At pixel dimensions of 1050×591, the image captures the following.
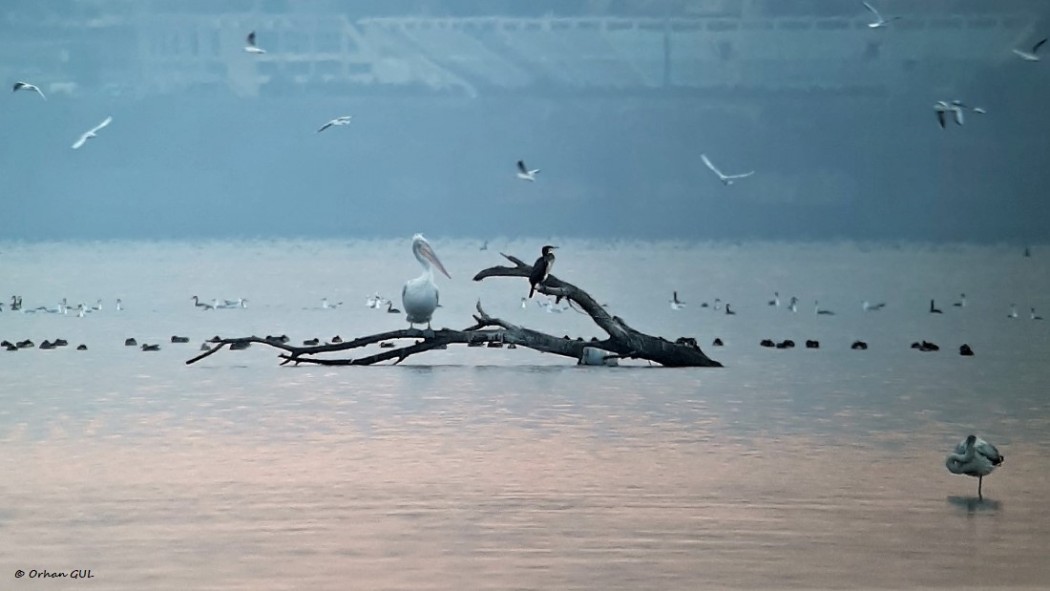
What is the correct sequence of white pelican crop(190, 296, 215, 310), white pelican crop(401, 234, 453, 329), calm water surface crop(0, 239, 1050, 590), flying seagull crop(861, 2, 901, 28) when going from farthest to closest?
flying seagull crop(861, 2, 901, 28) < white pelican crop(190, 296, 215, 310) < white pelican crop(401, 234, 453, 329) < calm water surface crop(0, 239, 1050, 590)

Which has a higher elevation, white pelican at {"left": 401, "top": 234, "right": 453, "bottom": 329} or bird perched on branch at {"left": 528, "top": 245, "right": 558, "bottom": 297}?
bird perched on branch at {"left": 528, "top": 245, "right": 558, "bottom": 297}

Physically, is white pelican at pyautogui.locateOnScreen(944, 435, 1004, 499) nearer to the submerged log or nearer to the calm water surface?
the calm water surface

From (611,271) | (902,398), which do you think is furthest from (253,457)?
(611,271)

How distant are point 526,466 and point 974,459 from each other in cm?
153

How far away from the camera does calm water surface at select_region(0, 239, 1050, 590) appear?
4.88 m

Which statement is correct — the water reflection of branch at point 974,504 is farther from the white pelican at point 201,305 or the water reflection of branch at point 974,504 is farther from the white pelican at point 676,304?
the white pelican at point 201,305

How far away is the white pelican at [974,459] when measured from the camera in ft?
18.9

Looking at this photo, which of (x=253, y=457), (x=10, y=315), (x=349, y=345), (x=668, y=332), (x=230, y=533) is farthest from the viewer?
(x=10, y=315)

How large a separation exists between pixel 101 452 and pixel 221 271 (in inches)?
646

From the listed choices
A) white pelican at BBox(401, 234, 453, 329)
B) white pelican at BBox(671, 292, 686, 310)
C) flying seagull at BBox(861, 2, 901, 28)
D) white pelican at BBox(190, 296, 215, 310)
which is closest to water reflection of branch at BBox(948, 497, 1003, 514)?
white pelican at BBox(401, 234, 453, 329)

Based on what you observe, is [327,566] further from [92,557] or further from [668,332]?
[668,332]

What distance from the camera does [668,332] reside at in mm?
12625

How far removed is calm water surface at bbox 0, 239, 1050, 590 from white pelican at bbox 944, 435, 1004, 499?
93mm

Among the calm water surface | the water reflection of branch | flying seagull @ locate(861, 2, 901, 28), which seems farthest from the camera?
flying seagull @ locate(861, 2, 901, 28)
